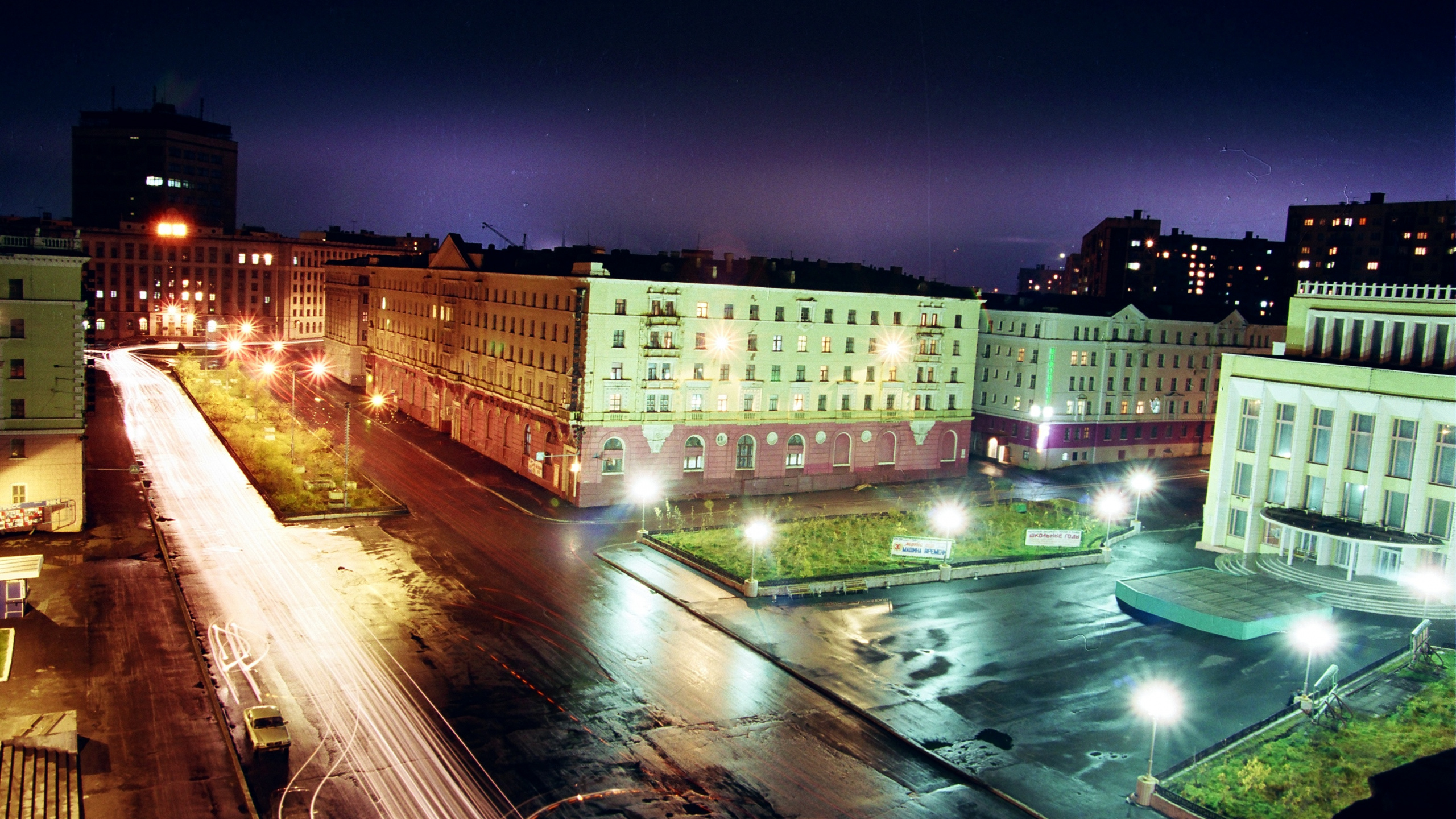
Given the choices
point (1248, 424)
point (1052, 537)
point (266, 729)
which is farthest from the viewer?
point (1248, 424)

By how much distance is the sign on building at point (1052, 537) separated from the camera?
2041 inches

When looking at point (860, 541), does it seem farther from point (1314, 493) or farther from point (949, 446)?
point (949, 446)

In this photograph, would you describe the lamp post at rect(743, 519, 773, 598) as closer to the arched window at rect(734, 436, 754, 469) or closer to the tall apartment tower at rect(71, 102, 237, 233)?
the arched window at rect(734, 436, 754, 469)

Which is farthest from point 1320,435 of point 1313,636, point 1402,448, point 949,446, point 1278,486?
point 949,446

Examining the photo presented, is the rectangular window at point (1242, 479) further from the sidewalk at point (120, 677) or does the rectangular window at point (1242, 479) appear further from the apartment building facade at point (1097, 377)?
the sidewalk at point (120, 677)

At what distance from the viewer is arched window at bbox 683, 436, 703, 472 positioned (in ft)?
206

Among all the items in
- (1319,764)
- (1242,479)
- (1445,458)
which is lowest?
(1319,764)

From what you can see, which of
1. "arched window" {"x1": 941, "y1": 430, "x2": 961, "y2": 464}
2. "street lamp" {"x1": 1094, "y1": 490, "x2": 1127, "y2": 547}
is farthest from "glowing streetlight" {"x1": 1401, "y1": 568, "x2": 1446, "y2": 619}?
"arched window" {"x1": 941, "y1": 430, "x2": 961, "y2": 464}

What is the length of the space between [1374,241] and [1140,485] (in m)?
80.8

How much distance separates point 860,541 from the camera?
51.5 m

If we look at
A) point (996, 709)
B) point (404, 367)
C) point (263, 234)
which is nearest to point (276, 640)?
point (996, 709)

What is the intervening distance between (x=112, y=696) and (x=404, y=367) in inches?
2560

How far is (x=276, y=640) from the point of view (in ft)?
117

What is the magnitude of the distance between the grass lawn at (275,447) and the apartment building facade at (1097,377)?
49.1 m
